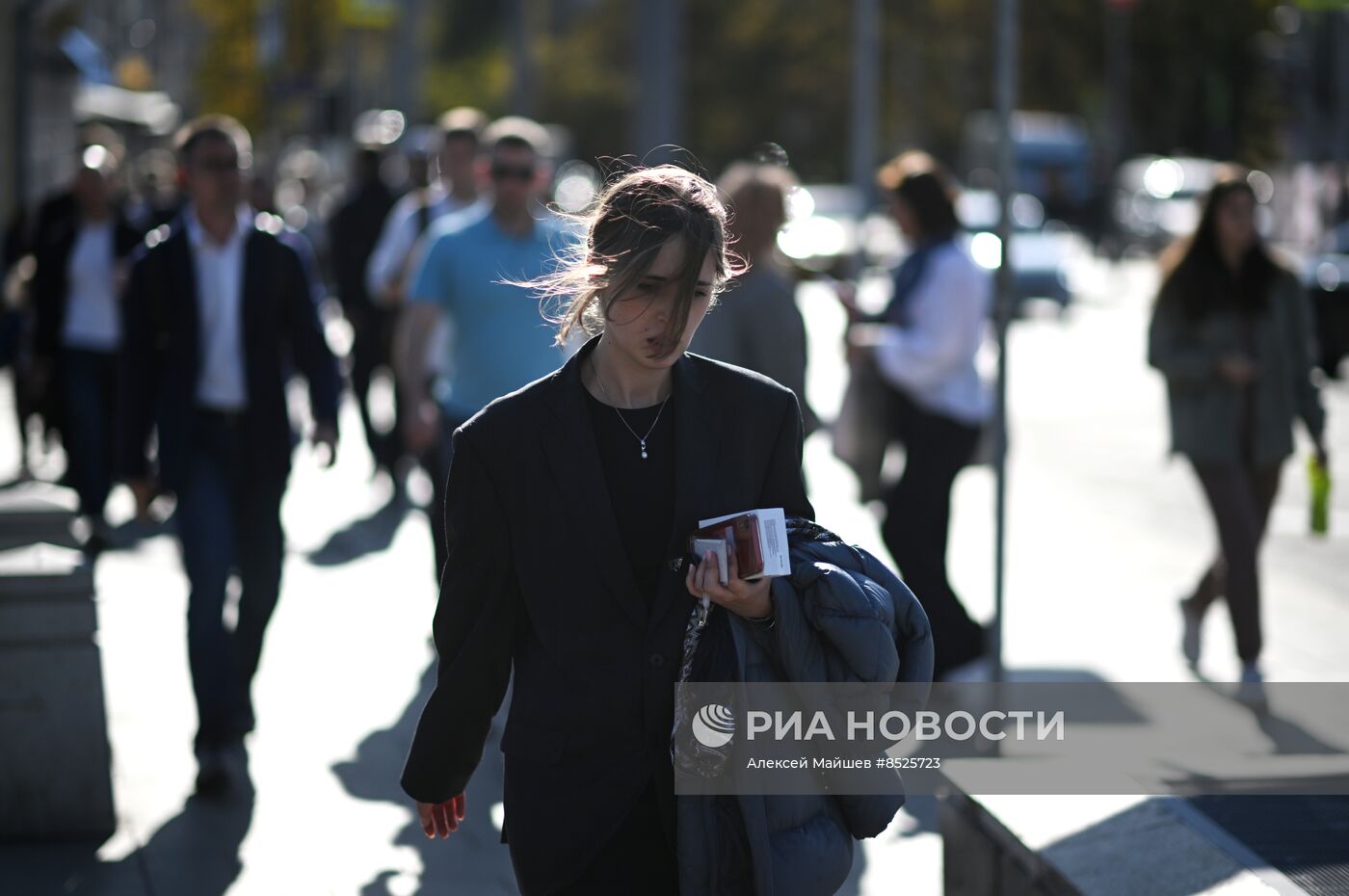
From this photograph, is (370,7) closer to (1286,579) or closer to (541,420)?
(1286,579)

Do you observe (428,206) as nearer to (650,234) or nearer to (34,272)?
(34,272)

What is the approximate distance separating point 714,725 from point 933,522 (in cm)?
414

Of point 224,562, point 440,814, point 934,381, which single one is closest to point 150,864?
point 224,562

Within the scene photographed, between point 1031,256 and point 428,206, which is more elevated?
point 428,206

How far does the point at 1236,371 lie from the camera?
7.39 m

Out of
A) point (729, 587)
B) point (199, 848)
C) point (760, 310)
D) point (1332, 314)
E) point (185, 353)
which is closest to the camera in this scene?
point (729, 587)

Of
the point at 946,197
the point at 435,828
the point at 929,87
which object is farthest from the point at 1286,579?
the point at 929,87

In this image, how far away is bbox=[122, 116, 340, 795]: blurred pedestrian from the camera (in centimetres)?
628

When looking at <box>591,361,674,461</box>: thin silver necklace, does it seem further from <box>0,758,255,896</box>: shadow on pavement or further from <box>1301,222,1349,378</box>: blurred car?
<box>1301,222,1349,378</box>: blurred car

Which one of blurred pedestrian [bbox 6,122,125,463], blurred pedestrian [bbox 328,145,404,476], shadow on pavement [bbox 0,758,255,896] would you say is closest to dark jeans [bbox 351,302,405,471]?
blurred pedestrian [bbox 328,145,404,476]

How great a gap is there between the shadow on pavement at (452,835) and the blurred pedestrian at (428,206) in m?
3.81

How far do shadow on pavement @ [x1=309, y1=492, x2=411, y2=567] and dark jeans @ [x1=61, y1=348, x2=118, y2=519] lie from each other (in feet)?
4.09

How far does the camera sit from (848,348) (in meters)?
7.44

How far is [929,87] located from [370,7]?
4501 centimetres
